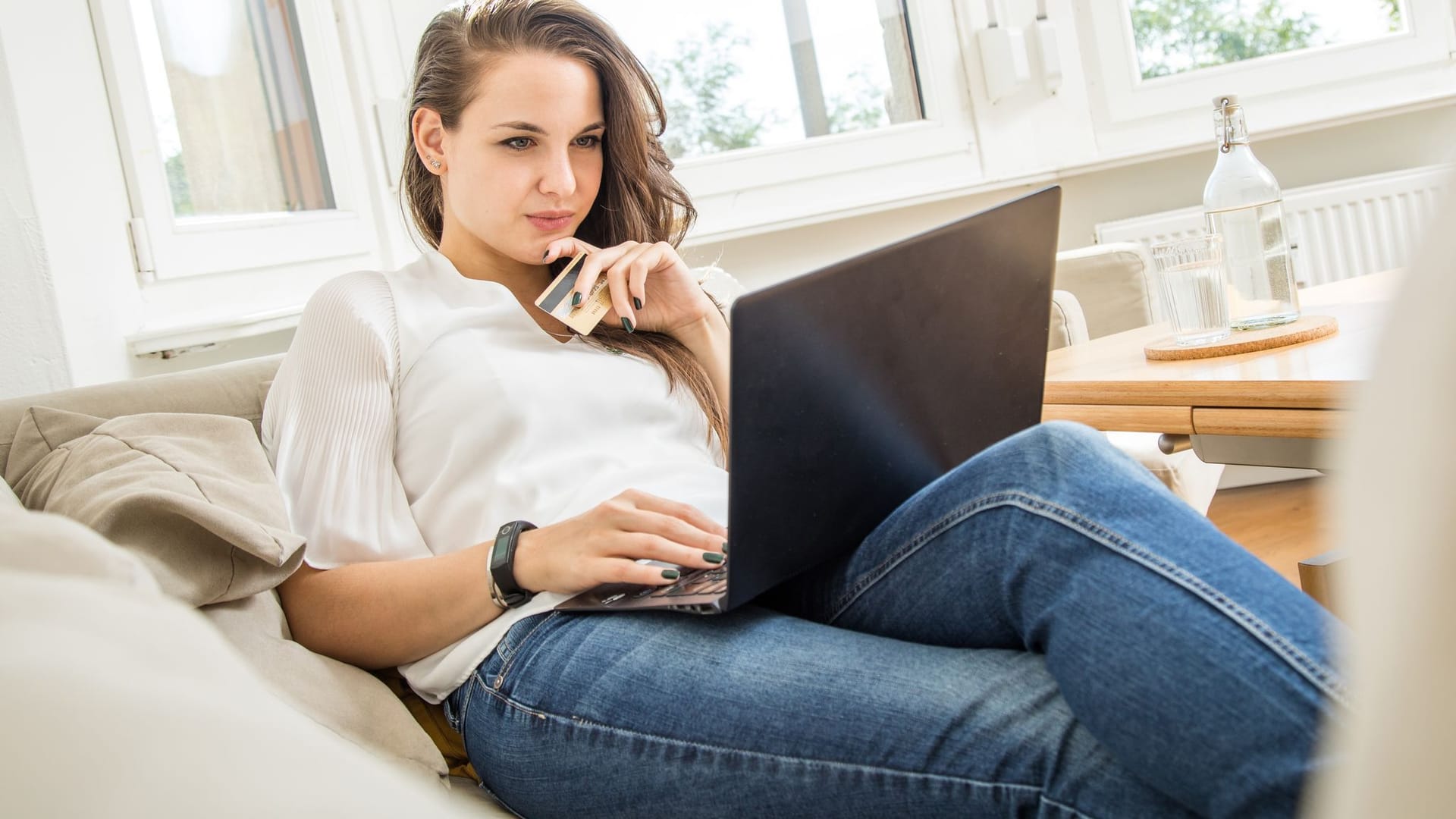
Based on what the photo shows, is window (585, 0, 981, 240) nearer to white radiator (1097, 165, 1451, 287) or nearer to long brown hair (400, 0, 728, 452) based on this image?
white radiator (1097, 165, 1451, 287)

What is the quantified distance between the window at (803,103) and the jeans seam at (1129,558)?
1779 mm

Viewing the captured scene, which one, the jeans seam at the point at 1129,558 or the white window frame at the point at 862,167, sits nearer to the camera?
the jeans seam at the point at 1129,558

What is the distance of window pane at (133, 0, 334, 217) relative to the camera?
5.91 ft

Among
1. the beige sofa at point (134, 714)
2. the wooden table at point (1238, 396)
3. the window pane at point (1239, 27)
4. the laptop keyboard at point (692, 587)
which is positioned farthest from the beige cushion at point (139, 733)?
the window pane at point (1239, 27)

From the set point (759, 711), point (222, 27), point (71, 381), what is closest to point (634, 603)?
point (759, 711)

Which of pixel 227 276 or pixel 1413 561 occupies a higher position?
pixel 227 276

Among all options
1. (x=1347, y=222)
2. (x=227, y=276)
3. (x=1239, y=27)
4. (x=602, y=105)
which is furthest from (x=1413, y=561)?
(x=1239, y=27)

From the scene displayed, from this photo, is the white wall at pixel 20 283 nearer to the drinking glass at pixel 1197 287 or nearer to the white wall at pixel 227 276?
the white wall at pixel 227 276

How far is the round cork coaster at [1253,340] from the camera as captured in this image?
1.14 metres

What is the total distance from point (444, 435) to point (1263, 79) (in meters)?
2.57

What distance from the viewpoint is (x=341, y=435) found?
3.42 feet

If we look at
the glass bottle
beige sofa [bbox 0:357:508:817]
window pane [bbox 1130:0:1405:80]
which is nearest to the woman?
beige sofa [bbox 0:357:508:817]

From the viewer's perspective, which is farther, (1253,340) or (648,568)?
(1253,340)

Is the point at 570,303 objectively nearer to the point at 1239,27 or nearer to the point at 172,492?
the point at 172,492
